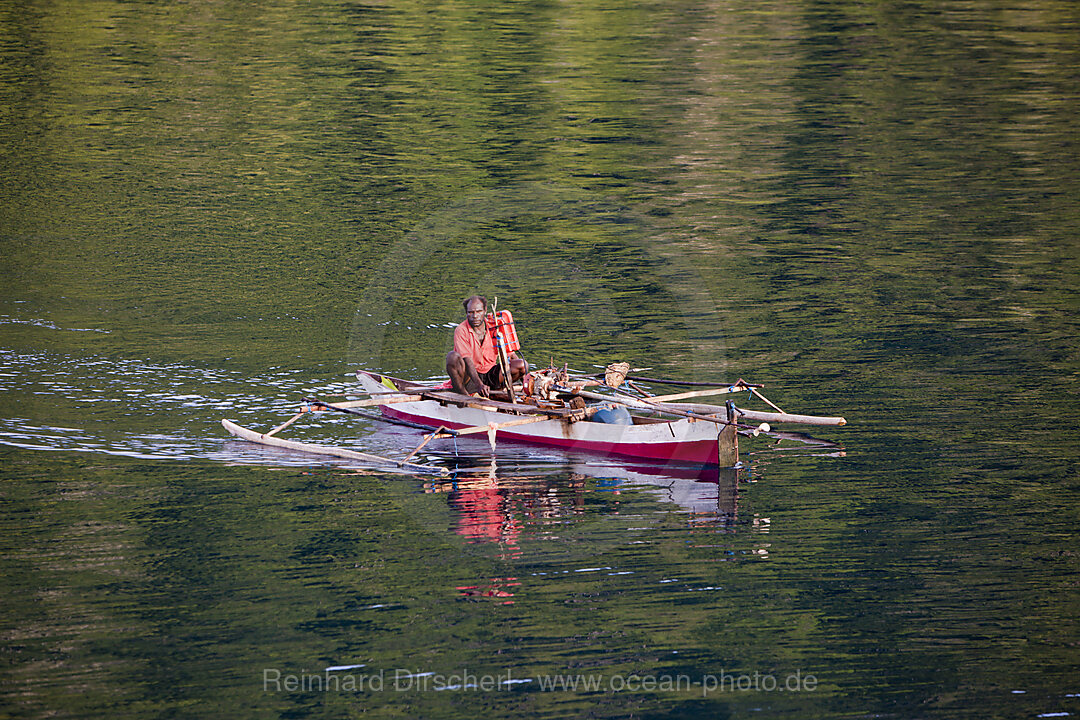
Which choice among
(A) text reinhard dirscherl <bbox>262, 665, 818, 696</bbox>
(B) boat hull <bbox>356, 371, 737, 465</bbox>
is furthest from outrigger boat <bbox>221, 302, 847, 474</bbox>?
(A) text reinhard dirscherl <bbox>262, 665, 818, 696</bbox>

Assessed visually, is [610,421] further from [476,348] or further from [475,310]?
[475,310]

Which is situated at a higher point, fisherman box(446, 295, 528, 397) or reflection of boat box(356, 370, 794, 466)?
fisherman box(446, 295, 528, 397)

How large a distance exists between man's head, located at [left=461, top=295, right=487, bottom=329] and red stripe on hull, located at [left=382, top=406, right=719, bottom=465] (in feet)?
4.83

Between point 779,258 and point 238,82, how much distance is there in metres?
24.2

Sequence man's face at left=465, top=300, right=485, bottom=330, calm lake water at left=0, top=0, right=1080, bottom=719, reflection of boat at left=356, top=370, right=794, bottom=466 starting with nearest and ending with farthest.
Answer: calm lake water at left=0, top=0, right=1080, bottom=719 < reflection of boat at left=356, top=370, right=794, bottom=466 < man's face at left=465, top=300, right=485, bottom=330

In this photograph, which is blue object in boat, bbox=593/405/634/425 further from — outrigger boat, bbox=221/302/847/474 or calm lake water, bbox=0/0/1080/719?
calm lake water, bbox=0/0/1080/719

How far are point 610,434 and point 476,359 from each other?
2.38 meters

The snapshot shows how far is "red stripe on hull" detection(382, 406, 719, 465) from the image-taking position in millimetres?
16688

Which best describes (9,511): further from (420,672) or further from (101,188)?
(101,188)

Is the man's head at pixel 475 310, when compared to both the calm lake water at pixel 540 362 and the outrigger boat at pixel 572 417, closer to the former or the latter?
the outrigger boat at pixel 572 417

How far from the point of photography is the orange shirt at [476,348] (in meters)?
18.2

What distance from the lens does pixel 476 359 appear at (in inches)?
723

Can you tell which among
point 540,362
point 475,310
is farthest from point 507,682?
point 540,362

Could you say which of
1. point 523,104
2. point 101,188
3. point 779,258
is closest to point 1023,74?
point 523,104
